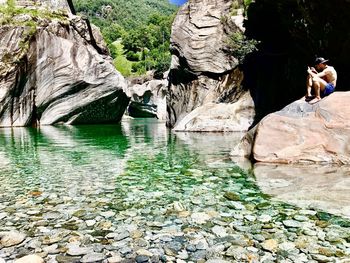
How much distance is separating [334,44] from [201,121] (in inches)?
371

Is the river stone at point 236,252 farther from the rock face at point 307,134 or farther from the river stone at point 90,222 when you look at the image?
the rock face at point 307,134

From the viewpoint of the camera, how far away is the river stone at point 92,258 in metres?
3.66

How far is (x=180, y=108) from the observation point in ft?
93.7

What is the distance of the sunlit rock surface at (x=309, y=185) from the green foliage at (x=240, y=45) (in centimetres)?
1575

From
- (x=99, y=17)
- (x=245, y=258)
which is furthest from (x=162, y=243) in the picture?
(x=99, y=17)

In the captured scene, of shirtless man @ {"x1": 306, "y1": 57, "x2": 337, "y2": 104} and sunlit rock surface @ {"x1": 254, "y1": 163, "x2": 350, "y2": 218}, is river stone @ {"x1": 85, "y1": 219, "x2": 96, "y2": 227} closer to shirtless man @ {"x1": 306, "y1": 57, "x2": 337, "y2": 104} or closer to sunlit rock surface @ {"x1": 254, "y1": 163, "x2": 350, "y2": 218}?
sunlit rock surface @ {"x1": 254, "y1": 163, "x2": 350, "y2": 218}

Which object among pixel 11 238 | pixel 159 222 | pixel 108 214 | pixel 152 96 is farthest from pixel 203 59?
pixel 152 96

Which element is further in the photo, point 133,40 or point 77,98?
point 133,40

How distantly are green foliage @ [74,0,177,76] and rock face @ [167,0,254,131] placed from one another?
39082 millimetres

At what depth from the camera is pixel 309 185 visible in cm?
654

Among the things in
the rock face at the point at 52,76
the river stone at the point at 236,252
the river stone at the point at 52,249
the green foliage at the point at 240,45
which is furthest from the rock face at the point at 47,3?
the river stone at the point at 236,252

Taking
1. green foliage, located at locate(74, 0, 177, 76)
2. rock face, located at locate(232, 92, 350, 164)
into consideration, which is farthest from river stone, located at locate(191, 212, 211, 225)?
green foliage, located at locate(74, 0, 177, 76)

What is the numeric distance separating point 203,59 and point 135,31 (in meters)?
75.6

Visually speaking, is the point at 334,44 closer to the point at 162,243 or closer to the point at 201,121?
the point at 201,121
